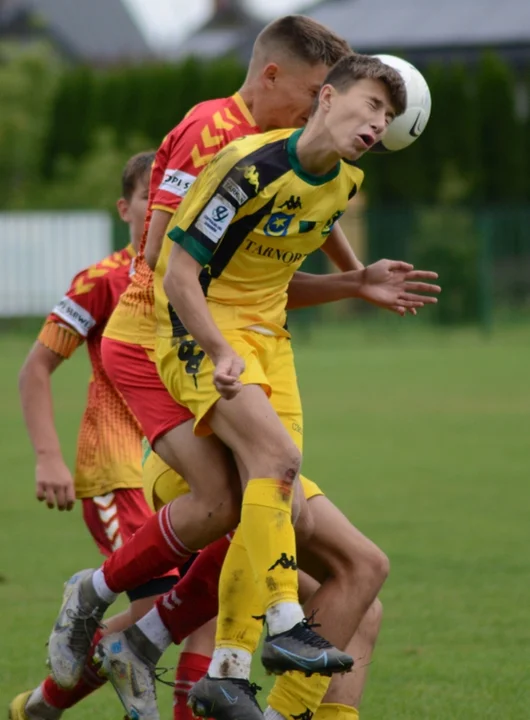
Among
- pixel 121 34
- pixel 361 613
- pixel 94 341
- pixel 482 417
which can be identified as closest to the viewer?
pixel 361 613

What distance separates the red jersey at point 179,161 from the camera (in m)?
5.02

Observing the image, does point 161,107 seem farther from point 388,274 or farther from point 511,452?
point 388,274

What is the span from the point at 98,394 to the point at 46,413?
351mm

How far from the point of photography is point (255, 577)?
4.49 meters

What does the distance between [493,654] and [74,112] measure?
3472 cm

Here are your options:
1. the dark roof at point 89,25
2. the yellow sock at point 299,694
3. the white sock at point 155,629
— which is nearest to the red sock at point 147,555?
the white sock at point 155,629

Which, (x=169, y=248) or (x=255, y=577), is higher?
(x=169, y=248)

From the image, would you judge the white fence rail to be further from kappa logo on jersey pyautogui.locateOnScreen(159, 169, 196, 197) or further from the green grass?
kappa logo on jersey pyautogui.locateOnScreen(159, 169, 196, 197)

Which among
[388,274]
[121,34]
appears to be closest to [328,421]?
[388,274]

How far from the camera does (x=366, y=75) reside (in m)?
4.68

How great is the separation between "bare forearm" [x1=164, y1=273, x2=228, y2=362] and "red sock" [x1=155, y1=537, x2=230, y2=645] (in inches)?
31.9

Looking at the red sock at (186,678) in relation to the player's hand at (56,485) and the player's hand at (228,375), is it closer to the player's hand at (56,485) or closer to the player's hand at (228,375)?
the player's hand at (56,485)

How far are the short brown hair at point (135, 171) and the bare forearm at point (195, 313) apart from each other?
151 cm

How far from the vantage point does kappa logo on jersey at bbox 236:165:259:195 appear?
15.1 ft
